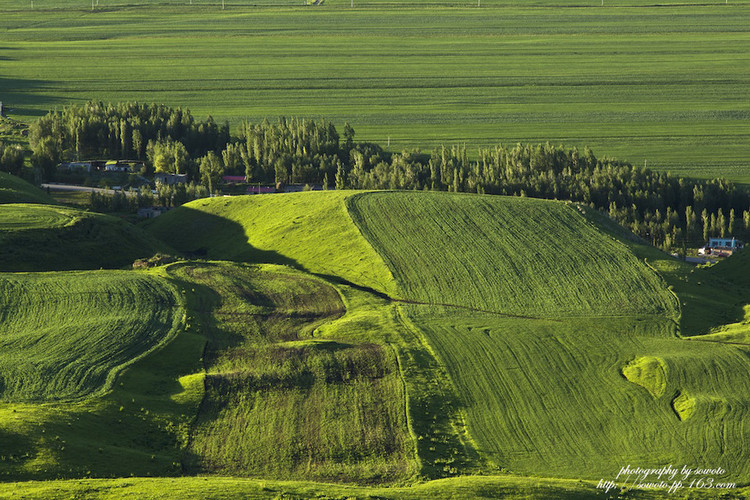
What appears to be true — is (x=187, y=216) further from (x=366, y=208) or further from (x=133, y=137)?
(x=133, y=137)

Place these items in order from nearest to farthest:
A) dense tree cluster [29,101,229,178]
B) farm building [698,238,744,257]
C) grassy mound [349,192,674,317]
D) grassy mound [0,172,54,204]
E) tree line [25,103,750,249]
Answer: grassy mound [349,192,674,317]
grassy mound [0,172,54,204]
farm building [698,238,744,257]
tree line [25,103,750,249]
dense tree cluster [29,101,229,178]

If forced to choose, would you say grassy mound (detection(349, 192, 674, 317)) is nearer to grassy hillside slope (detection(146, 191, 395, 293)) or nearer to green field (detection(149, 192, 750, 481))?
green field (detection(149, 192, 750, 481))

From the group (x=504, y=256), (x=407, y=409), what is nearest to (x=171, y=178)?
(x=504, y=256)

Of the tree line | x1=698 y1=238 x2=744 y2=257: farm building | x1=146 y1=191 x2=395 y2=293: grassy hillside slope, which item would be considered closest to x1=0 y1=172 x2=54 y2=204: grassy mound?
x1=146 y1=191 x2=395 y2=293: grassy hillside slope

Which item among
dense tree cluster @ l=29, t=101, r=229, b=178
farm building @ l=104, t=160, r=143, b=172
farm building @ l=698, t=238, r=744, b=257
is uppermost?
dense tree cluster @ l=29, t=101, r=229, b=178

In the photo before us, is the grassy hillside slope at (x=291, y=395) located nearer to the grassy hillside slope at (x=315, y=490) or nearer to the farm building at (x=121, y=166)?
the grassy hillside slope at (x=315, y=490)

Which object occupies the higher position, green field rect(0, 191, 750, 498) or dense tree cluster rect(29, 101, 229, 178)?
dense tree cluster rect(29, 101, 229, 178)

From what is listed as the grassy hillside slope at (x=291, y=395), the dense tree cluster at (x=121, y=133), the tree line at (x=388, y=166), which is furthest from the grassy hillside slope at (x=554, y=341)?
the dense tree cluster at (x=121, y=133)
